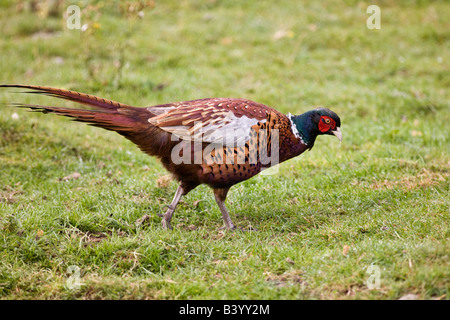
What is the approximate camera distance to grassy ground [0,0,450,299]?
387cm

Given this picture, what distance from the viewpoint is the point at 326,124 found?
4926mm

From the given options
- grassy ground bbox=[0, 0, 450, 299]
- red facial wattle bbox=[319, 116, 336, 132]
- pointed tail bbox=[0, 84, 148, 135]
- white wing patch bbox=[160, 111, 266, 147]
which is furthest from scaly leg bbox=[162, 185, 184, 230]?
red facial wattle bbox=[319, 116, 336, 132]

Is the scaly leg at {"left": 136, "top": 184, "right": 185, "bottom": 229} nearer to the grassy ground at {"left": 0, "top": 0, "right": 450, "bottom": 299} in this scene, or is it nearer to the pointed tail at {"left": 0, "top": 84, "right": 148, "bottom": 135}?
the grassy ground at {"left": 0, "top": 0, "right": 450, "bottom": 299}

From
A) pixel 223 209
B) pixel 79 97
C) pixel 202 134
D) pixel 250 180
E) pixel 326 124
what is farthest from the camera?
pixel 250 180

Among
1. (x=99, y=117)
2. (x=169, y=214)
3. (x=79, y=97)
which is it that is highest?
(x=79, y=97)

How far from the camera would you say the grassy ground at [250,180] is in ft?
12.7

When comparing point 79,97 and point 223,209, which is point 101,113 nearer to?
point 79,97

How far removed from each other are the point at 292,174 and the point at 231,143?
1685 mm

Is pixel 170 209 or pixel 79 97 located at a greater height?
pixel 79 97

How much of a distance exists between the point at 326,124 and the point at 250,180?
4.38ft

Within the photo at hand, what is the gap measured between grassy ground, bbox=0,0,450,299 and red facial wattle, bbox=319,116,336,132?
0.78 meters

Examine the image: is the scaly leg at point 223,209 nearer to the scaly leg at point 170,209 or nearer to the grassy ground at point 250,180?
the grassy ground at point 250,180

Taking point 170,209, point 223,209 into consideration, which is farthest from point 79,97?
point 223,209

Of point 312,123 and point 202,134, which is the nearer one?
point 202,134
